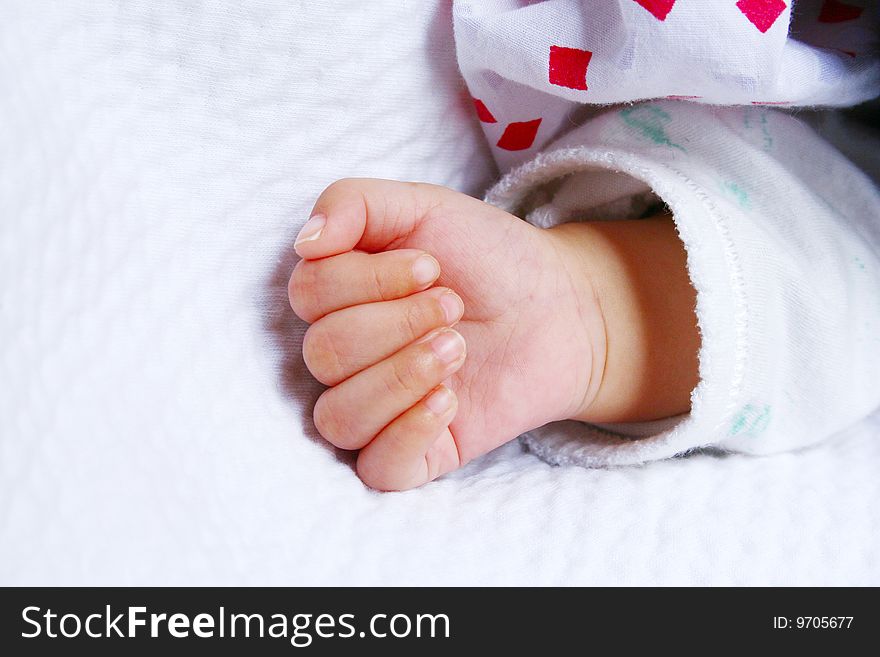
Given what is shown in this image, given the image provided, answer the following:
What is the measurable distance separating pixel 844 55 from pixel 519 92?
248 mm

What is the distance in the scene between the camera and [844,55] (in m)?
0.63

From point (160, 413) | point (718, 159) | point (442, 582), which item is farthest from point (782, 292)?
point (160, 413)

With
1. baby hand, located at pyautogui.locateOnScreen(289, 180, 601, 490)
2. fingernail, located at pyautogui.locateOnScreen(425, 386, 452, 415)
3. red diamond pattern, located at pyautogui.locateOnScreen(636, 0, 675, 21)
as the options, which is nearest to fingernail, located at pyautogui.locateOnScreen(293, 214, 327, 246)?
baby hand, located at pyautogui.locateOnScreen(289, 180, 601, 490)

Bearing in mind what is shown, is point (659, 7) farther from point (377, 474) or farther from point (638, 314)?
point (377, 474)

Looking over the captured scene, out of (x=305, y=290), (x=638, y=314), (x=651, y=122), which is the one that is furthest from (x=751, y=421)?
(x=305, y=290)

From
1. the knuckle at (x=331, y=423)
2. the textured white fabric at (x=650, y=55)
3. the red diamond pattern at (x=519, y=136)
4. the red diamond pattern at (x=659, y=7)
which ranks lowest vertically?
the knuckle at (x=331, y=423)

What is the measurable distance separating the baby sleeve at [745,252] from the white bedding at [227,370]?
0.14ft

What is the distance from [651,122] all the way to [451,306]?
244mm

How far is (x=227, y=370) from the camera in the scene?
1.66ft

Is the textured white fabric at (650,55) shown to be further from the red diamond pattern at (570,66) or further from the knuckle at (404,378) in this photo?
the knuckle at (404,378)

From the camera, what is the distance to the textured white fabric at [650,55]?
0.53 meters

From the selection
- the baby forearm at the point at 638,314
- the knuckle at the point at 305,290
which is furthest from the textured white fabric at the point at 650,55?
the knuckle at the point at 305,290

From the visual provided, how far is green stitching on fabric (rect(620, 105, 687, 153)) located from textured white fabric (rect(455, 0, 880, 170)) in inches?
1.7
